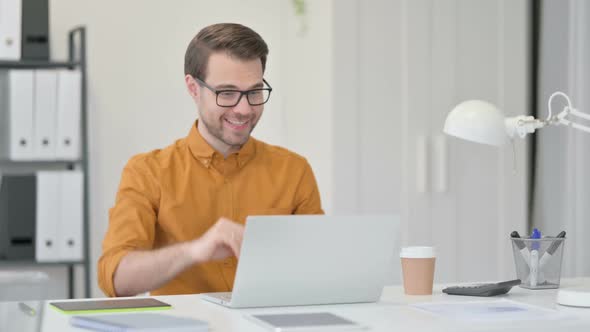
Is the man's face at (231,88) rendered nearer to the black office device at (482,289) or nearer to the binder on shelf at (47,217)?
the black office device at (482,289)

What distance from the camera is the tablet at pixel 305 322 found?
58.4 inches

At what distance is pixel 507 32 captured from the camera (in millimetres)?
3766

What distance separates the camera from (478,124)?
1.99m

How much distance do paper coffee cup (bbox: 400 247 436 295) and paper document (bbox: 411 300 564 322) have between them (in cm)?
16

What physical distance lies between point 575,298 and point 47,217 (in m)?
2.38

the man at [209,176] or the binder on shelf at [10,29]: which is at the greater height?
the binder on shelf at [10,29]

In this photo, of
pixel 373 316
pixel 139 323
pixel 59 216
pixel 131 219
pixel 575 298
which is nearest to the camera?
pixel 139 323

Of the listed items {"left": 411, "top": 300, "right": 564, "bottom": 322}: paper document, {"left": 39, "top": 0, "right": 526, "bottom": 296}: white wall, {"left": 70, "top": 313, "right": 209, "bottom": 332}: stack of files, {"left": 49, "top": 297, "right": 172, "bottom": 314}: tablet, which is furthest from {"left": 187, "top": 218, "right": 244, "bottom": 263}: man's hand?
{"left": 39, "top": 0, "right": 526, "bottom": 296}: white wall

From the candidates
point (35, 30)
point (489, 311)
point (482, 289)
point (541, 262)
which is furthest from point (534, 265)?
point (35, 30)

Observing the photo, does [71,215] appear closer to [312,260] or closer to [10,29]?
[10,29]

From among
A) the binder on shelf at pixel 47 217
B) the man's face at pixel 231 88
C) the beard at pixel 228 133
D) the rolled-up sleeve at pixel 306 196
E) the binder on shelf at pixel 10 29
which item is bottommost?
the binder on shelf at pixel 47 217

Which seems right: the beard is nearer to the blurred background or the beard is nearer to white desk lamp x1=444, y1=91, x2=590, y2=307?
white desk lamp x1=444, y1=91, x2=590, y2=307

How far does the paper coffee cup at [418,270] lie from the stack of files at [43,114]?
1999 millimetres

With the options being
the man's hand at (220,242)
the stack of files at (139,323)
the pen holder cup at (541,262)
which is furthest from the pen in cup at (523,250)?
the stack of files at (139,323)
